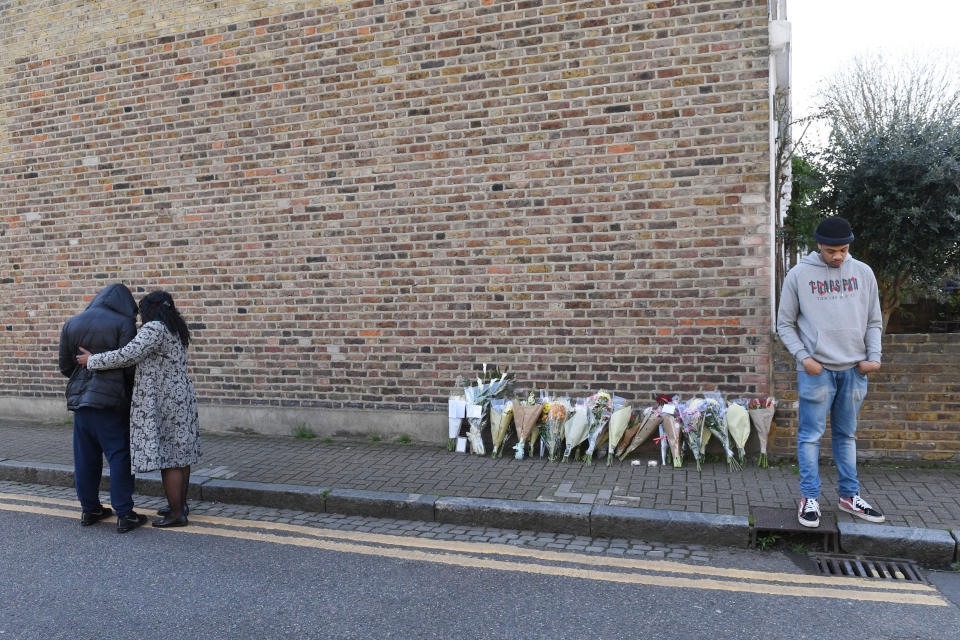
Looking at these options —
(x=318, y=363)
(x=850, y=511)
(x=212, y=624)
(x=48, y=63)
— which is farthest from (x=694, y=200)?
(x=48, y=63)

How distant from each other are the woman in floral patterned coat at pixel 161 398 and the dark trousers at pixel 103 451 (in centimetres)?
17

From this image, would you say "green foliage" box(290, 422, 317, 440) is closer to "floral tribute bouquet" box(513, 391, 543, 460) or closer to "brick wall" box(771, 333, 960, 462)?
"floral tribute bouquet" box(513, 391, 543, 460)

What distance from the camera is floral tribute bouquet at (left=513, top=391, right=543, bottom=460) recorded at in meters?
6.00

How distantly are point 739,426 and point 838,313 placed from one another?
151 cm

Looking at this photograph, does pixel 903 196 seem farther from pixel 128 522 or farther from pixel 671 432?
pixel 128 522

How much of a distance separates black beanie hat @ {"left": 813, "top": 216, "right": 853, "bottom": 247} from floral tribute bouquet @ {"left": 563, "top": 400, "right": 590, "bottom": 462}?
2.37 m

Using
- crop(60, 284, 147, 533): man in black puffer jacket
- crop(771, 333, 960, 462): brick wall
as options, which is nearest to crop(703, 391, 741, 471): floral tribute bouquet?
crop(771, 333, 960, 462): brick wall

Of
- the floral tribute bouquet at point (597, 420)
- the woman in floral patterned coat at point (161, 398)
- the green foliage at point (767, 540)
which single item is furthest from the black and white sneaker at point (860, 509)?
the woman in floral patterned coat at point (161, 398)

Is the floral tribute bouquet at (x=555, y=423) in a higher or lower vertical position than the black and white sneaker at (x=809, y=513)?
higher

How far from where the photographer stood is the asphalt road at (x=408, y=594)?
10.9 ft

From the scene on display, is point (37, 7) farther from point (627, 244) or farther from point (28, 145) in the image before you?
point (627, 244)

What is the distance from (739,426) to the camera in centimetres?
555

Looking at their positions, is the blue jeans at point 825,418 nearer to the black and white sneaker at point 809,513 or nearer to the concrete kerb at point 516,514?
the black and white sneaker at point 809,513

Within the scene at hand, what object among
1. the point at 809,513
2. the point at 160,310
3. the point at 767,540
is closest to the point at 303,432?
the point at 160,310
